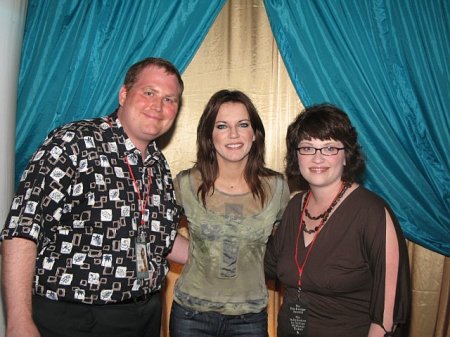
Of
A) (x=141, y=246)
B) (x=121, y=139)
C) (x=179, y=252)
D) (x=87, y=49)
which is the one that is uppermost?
(x=87, y=49)

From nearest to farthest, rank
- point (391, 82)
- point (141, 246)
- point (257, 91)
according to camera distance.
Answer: point (141, 246) < point (391, 82) < point (257, 91)

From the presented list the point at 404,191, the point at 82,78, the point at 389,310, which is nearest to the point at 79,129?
the point at 82,78

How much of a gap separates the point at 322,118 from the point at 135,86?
86 centimetres

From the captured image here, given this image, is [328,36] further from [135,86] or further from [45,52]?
[45,52]

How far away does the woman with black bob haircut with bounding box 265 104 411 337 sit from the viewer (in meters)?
1.69

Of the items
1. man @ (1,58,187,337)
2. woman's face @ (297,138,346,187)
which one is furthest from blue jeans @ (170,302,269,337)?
woman's face @ (297,138,346,187)

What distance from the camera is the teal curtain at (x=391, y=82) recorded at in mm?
2539

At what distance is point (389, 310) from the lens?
1680 millimetres

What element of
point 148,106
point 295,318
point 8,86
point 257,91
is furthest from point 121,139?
point 257,91

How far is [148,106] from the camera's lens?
1927mm

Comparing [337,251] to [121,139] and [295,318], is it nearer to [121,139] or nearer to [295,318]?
[295,318]

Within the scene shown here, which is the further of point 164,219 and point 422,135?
point 422,135

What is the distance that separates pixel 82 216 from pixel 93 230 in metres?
0.07

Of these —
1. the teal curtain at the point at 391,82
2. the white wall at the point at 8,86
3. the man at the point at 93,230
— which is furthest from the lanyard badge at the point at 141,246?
the teal curtain at the point at 391,82
